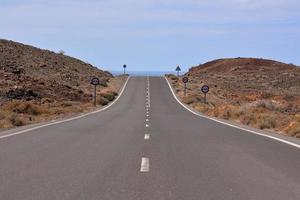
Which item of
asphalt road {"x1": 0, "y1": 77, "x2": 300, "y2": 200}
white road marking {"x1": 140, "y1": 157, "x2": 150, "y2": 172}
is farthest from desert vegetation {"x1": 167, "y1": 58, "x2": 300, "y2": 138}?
white road marking {"x1": 140, "y1": 157, "x2": 150, "y2": 172}

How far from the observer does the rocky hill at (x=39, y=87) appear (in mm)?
39941

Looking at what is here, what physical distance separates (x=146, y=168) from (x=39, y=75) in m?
83.5

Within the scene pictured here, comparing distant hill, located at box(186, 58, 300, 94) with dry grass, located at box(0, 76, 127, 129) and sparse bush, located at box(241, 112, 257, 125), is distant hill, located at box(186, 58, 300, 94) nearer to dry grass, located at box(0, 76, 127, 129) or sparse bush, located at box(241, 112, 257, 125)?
dry grass, located at box(0, 76, 127, 129)

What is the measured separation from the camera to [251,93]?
88.2 meters

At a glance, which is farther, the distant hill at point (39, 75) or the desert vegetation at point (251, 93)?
the distant hill at point (39, 75)

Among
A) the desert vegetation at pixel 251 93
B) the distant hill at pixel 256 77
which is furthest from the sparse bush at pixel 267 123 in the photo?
the distant hill at pixel 256 77

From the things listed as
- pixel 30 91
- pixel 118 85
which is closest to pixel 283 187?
pixel 30 91

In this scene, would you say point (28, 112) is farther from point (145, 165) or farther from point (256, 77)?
point (256, 77)

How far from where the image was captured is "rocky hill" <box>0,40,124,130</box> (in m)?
39.9

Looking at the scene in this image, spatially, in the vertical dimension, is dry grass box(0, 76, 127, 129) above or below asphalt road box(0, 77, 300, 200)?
below

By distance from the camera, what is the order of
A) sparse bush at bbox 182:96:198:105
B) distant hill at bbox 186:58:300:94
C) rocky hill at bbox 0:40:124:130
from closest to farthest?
rocky hill at bbox 0:40:124:130
sparse bush at bbox 182:96:198:105
distant hill at bbox 186:58:300:94

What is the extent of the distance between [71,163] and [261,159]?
14.2 ft

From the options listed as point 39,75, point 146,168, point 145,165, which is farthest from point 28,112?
point 39,75

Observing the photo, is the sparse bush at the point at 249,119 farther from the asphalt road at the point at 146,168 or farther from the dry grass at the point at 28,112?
the dry grass at the point at 28,112
